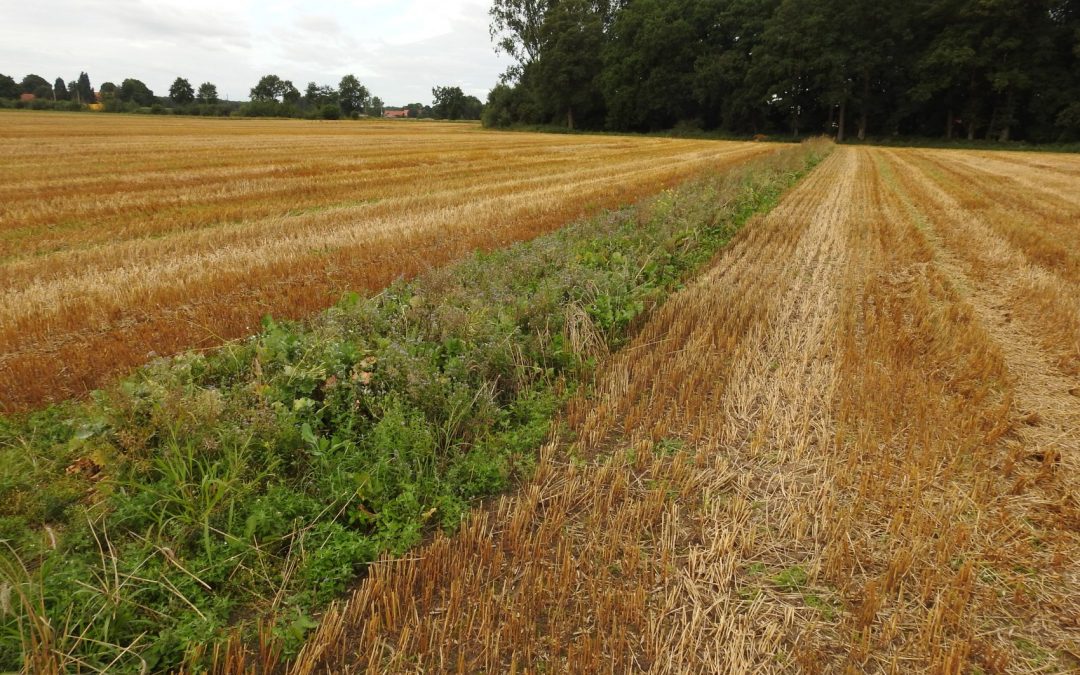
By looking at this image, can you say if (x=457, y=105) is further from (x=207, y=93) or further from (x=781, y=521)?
(x=781, y=521)

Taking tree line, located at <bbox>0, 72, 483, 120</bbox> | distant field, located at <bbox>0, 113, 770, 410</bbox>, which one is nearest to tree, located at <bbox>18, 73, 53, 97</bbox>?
tree line, located at <bbox>0, 72, 483, 120</bbox>

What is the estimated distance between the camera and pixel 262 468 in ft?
9.37

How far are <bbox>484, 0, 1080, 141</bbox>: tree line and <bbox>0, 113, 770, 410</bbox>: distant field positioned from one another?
41723 millimetres

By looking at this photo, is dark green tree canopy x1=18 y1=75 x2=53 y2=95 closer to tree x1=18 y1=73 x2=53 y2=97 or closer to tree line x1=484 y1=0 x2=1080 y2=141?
tree x1=18 y1=73 x2=53 y2=97

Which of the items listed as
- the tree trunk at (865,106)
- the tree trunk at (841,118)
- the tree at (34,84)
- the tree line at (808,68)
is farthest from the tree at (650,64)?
the tree at (34,84)

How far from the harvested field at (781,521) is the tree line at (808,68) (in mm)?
51112

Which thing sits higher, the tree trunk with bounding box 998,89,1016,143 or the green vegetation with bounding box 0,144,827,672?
the tree trunk with bounding box 998,89,1016,143

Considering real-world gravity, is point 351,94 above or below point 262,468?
above

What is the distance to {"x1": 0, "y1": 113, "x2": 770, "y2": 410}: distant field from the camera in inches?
178

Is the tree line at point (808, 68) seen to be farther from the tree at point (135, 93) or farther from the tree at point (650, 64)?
the tree at point (135, 93)

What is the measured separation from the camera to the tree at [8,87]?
282 ft

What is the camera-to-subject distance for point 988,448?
10.9 ft

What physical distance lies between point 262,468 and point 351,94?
431 ft

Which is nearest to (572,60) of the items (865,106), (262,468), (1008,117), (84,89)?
(865,106)
